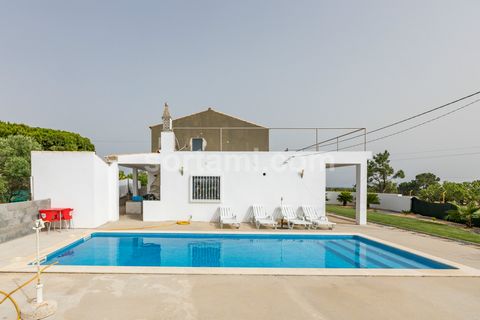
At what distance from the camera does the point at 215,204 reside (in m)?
12.4

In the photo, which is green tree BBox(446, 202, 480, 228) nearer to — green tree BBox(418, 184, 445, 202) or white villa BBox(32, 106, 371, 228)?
white villa BBox(32, 106, 371, 228)

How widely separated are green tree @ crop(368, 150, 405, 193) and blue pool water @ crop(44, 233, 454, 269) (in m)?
28.6

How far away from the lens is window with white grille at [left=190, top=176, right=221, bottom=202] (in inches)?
486

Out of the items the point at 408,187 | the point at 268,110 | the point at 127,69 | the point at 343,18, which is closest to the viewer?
the point at 343,18

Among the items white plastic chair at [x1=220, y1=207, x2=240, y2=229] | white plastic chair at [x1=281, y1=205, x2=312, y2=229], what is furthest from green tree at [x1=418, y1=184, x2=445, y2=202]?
white plastic chair at [x1=220, y1=207, x2=240, y2=229]

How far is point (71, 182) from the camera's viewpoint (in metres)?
10.2

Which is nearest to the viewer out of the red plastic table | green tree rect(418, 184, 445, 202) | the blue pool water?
the blue pool water

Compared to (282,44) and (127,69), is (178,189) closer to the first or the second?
(282,44)

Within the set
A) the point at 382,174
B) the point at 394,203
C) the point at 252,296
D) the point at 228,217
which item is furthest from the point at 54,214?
the point at 382,174

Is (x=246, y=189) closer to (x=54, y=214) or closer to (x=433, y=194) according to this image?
(x=54, y=214)

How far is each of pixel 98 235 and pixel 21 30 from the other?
14459 mm

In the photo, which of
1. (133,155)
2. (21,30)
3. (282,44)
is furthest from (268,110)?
(21,30)

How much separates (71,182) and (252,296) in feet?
31.6

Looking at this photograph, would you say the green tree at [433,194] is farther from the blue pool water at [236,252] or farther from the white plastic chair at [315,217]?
the blue pool water at [236,252]
